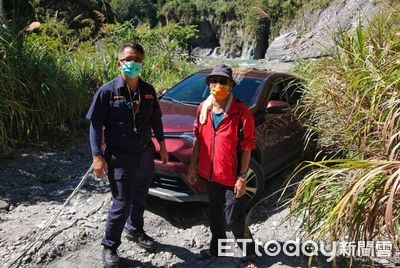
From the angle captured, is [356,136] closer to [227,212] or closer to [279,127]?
[279,127]

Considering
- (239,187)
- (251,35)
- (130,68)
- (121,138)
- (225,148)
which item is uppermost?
(251,35)

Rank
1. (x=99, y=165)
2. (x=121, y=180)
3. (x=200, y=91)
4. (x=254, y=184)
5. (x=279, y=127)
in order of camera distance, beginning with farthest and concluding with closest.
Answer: (x=200, y=91), (x=279, y=127), (x=254, y=184), (x=121, y=180), (x=99, y=165)

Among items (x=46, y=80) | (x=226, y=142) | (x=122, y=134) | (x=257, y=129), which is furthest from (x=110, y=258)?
(x=46, y=80)

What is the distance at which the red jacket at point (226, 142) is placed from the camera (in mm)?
3074

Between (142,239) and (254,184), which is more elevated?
(254,184)

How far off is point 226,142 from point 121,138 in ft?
2.62

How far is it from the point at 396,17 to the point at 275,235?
2.93m

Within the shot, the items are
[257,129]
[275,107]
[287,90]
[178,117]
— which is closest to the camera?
[178,117]

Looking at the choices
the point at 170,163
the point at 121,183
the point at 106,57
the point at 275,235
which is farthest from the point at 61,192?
the point at 106,57

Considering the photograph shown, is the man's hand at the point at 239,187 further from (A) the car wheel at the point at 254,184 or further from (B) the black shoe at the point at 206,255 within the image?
(A) the car wheel at the point at 254,184

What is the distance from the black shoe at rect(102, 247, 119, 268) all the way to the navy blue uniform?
48 millimetres

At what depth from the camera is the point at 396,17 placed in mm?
4699

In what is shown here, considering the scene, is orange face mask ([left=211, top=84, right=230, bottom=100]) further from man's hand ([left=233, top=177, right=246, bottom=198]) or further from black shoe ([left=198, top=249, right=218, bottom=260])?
black shoe ([left=198, top=249, right=218, bottom=260])

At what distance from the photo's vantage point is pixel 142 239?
3561 mm
